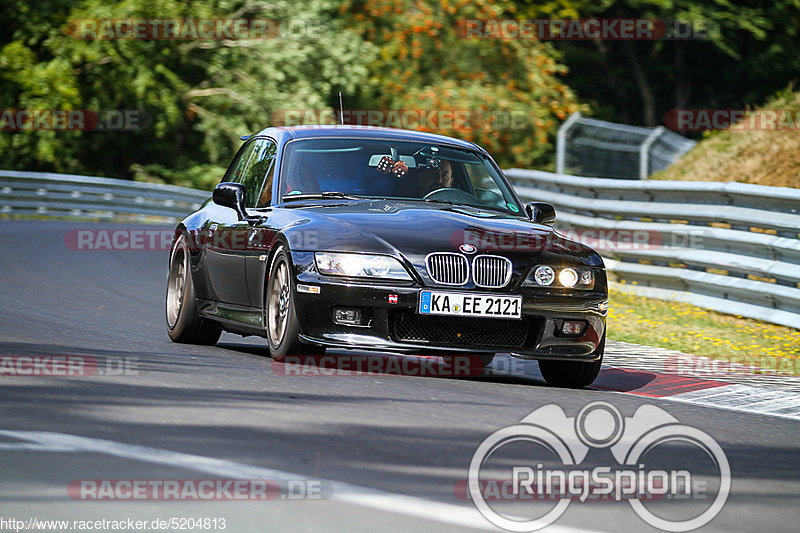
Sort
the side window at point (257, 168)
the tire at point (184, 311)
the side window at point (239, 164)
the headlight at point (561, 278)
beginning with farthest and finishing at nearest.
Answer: the side window at point (239, 164) < the tire at point (184, 311) < the side window at point (257, 168) < the headlight at point (561, 278)

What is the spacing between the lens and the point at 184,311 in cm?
1064

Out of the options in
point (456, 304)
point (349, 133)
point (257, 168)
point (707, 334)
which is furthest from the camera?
point (707, 334)

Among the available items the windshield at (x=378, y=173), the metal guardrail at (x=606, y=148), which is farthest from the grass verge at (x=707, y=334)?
the metal guardrail at (x=606, y=148)

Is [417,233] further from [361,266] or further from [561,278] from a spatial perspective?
[561,278]

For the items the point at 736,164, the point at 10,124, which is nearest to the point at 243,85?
the point at 10,124

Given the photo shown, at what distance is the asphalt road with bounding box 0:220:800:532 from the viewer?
5.14m

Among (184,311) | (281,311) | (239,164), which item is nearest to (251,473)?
(281,311)

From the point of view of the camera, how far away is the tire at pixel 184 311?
10.6 meters

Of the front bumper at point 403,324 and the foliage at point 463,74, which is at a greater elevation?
the foliage at point 463,74

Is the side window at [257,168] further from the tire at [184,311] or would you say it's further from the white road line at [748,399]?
the white road line at [748,399]

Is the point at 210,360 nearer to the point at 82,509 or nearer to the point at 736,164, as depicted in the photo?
the point at 82,509

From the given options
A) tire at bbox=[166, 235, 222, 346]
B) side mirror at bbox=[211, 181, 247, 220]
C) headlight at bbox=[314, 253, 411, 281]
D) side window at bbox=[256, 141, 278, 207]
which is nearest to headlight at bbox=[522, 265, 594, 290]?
headlight at bbox=[314, 253, 411, 281]

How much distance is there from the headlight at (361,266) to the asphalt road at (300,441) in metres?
0.61

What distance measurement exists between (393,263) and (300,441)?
237 centimetres
